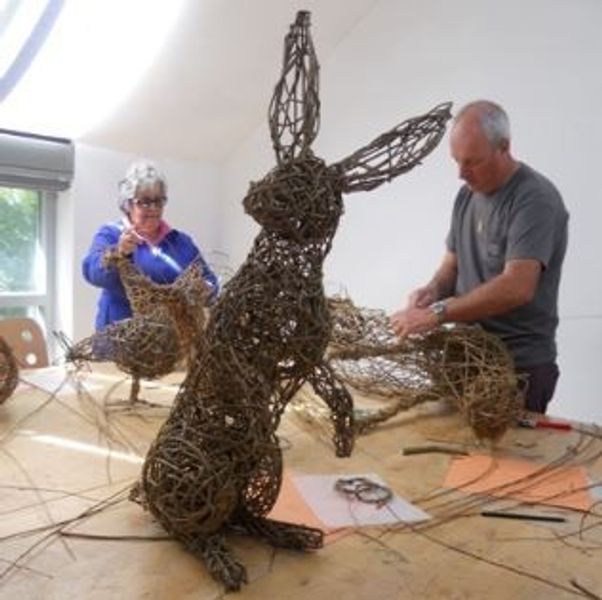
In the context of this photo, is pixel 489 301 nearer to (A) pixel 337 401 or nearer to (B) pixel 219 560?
(A) pixel 337 401

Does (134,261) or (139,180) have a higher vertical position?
(139,180)

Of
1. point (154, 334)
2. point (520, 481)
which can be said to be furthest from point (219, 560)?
point (154, 334)

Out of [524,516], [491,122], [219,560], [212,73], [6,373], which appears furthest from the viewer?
[212,73]

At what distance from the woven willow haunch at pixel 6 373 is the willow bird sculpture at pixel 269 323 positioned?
2.34 feet

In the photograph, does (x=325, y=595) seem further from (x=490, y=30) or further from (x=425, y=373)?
(x=490, y=30)

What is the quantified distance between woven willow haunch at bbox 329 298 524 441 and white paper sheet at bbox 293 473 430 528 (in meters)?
0.27

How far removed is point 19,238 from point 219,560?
2.54 m

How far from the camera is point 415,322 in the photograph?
1.57m

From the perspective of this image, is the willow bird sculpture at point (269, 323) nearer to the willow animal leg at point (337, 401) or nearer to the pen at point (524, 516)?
the willow animal leg at point (337, 401)

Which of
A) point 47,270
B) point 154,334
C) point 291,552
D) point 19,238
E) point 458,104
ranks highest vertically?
point 458,104

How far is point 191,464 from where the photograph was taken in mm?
898

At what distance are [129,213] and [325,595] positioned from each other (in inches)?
67.8

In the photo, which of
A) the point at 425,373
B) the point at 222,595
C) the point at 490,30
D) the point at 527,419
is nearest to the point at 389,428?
the point at 425,373

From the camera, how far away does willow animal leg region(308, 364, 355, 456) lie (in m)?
0.96
